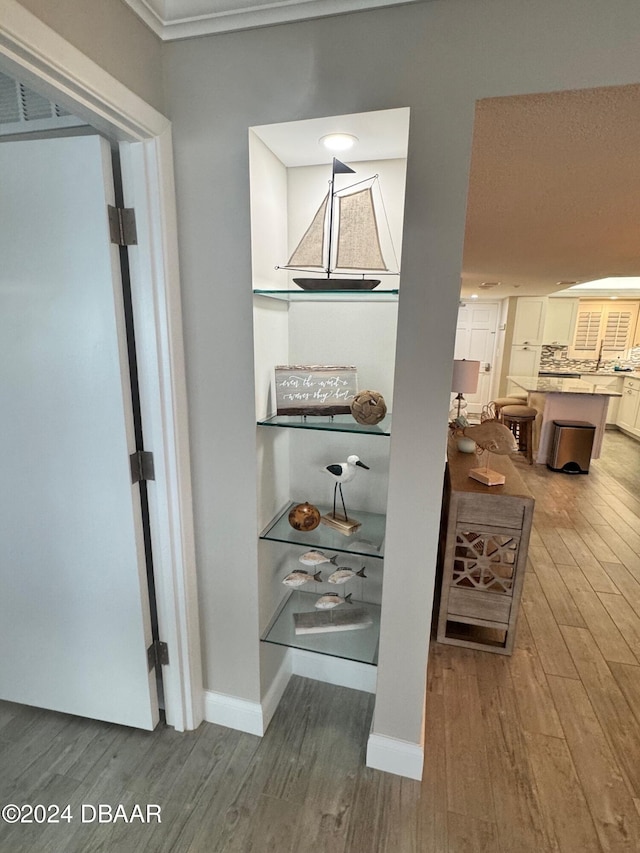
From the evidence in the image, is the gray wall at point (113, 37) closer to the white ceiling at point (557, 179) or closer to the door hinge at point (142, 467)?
the white ceiling at point (557, 179)

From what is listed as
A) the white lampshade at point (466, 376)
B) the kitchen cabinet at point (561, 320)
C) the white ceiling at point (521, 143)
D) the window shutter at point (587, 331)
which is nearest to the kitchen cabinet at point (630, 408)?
the window shutter at point (587, 331)

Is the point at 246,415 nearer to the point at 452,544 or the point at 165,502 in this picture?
the point at 165,502

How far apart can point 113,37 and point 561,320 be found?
7.63 m

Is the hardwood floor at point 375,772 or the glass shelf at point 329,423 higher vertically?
the glass shelf at point 329,423

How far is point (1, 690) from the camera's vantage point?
5.89ft

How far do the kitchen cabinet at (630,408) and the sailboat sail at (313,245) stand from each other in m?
6.89

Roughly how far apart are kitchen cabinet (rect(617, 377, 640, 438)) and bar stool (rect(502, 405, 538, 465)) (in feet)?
7.83

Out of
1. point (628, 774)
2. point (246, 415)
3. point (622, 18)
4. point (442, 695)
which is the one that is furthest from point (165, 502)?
point (628, 774)

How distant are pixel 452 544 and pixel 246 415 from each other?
4.45 feet

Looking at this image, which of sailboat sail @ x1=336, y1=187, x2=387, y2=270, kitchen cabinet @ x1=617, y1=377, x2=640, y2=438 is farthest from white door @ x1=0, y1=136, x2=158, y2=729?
kitchen cabinet @ x1=617, y1=377, x2=640, y2=438

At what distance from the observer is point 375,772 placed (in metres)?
1.56

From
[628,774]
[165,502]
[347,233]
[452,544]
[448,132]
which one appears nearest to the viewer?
[448,132]

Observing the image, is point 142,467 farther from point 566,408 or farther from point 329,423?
point 566,408

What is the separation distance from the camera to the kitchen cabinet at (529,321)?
6.92 metres
